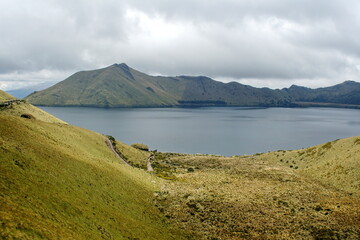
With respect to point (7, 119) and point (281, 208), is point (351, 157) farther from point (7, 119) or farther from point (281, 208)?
point (7, 119)

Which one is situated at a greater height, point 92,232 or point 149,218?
point 92,232

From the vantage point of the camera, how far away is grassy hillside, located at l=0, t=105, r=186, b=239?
75.4 ft

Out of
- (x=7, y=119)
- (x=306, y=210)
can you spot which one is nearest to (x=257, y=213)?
(x=306, y=210)

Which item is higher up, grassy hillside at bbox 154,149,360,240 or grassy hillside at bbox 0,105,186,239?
grassy hillside at bbox 0,105,186,239

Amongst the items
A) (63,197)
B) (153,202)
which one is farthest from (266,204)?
(63,197)

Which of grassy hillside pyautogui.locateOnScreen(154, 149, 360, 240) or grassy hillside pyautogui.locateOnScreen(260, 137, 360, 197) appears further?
grassy hillside pyautogui.locateOnScreen(260, 137, 360, 197)

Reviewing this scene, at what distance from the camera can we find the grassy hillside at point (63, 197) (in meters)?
23.0

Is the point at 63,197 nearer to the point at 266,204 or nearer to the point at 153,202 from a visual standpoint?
the point at 153,202

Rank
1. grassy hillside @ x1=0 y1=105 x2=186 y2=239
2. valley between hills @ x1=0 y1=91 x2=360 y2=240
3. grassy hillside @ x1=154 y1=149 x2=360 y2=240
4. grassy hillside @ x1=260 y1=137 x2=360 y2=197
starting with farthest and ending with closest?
grassy hillside @ x1=260 y1=137 x2=360 y2=197 → grassy hillside @ x1=154 y1=149 x2=360 y2=240 → valley between hills @ x1=0 y1=91 x2=360 y2=240 → grassy hillside @ x1=0 y1=105 x2=186 y2=239

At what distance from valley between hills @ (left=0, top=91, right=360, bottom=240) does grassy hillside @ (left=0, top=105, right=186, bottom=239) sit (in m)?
0.12

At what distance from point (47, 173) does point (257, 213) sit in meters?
32.6

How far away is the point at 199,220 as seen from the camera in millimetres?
39625

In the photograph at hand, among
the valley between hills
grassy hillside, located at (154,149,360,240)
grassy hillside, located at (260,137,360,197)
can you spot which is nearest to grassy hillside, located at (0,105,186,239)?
the valley between hills

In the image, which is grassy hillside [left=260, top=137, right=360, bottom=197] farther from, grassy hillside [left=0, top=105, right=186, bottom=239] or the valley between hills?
grassy hillside [left=0, top=105, right=186, bottom=239]
